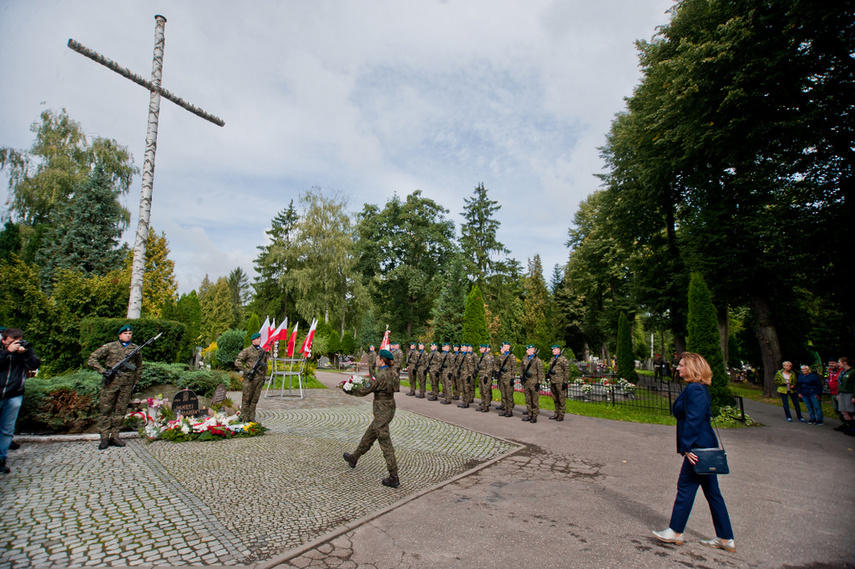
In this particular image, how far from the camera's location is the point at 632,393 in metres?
16.9

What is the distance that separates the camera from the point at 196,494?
16.5 feet

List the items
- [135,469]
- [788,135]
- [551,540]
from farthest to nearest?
[788,135] → [135,469] → [551,540]

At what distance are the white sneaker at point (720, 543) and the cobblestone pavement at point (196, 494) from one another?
3.27 metres

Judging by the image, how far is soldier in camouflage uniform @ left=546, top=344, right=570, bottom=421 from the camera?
11.7 meters

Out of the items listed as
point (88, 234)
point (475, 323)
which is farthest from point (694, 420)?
point (88, 234)

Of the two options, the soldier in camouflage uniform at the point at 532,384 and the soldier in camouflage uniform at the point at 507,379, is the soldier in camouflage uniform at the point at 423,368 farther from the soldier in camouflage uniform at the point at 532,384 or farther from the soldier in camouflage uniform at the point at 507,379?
the soldier in camouflage uniform at the point at 532,384

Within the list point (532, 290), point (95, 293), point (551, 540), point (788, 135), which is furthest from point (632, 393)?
point (532, 290)

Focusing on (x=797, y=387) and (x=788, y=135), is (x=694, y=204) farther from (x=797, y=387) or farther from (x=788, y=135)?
(x=797, y=387)

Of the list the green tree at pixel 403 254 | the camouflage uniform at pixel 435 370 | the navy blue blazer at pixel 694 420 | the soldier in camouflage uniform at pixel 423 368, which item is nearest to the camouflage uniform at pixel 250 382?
the camouflage uniform at pixel 435 370

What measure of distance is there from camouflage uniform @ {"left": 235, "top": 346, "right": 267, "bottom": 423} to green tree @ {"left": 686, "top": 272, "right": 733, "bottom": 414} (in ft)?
41.3

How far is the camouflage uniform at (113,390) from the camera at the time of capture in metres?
7.11

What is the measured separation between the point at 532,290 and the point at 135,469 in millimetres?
38984

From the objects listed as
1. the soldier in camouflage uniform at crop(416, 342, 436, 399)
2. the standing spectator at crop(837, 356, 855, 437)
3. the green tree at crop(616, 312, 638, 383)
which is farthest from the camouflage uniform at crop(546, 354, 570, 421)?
the green tree at crop(616, 312, 638, 383)

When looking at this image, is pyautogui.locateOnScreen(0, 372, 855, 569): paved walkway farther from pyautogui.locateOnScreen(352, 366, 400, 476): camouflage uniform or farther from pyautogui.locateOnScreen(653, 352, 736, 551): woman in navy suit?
pyautogui.locateOnScreen(352, 366, 400, 476): camouflage uniform
